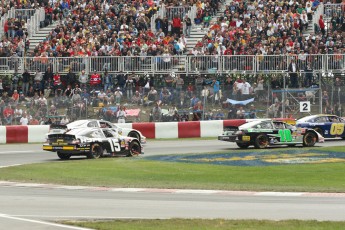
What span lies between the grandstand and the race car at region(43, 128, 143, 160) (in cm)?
832

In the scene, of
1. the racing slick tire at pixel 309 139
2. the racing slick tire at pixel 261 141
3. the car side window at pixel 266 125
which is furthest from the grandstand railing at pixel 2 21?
the racing slick tire at pixel 309 139

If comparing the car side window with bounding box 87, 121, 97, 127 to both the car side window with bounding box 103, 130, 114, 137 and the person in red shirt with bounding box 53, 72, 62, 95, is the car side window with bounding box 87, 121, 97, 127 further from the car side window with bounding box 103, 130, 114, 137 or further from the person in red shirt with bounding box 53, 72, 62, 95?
the person in red shirt with bounding box 53, 72, 62, 95

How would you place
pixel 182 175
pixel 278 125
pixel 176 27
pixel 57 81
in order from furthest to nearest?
pixel 176 27 → pixel 57 81 → pixel 278 125 → pixel 182 175

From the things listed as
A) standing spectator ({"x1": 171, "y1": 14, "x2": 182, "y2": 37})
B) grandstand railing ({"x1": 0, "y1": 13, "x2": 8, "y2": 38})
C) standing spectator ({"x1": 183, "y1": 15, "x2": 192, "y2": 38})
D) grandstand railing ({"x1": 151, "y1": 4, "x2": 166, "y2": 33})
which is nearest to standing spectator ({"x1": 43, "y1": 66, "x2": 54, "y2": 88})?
grandstand railing ({"x1": 151, "y1": 4, "x2": 166, "y2": 33})

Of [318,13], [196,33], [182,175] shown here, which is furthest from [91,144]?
[318,13]

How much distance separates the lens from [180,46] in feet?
149

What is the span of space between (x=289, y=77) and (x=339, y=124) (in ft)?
12.7

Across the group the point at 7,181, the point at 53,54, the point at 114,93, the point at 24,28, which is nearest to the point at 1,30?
the point at 24,28

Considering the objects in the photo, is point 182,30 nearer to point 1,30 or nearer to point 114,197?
point 1,30

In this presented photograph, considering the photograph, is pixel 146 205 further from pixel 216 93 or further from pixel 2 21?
pixel 2 21

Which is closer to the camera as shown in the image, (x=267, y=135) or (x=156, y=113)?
(x=267, y=135)

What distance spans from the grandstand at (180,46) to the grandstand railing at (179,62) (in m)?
0.04

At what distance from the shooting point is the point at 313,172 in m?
25.8

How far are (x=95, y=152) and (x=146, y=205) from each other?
12491 mm
